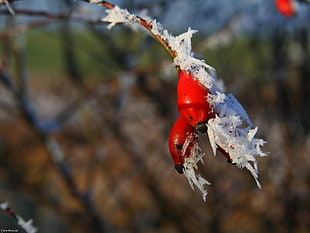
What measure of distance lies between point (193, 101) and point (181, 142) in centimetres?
8

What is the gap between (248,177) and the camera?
10.1ft

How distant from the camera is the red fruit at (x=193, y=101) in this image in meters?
0.64

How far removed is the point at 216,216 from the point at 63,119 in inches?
51.9

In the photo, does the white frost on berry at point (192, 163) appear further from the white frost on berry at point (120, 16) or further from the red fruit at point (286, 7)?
the red fruit at point (286, 7)

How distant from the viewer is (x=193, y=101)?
2.13 ft

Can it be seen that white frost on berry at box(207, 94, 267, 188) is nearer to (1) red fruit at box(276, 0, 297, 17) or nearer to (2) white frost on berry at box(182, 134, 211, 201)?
(2) white frost on berry at box(182, 134, 211, 201)

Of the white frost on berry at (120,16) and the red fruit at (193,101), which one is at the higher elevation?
the white frost on berry at (120,16)

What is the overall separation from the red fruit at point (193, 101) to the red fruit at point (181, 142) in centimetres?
2

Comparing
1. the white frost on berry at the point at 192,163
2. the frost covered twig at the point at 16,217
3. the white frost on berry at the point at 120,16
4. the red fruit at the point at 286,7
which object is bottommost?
the white frost on berry at the point at 192,163

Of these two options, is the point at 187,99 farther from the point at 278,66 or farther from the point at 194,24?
the point at 278,66

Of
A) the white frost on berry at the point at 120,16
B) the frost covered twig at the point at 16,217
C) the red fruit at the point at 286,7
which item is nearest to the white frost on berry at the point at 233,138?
the white frost on berry at the point at 120,16

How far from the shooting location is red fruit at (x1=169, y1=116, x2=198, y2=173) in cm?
67

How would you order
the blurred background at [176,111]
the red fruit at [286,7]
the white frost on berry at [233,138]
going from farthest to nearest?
the blurred background at [176,111] → the red fruit at [286,7] → the white frost on berry at [233,138]

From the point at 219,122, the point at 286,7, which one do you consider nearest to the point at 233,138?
the point at 219,122
